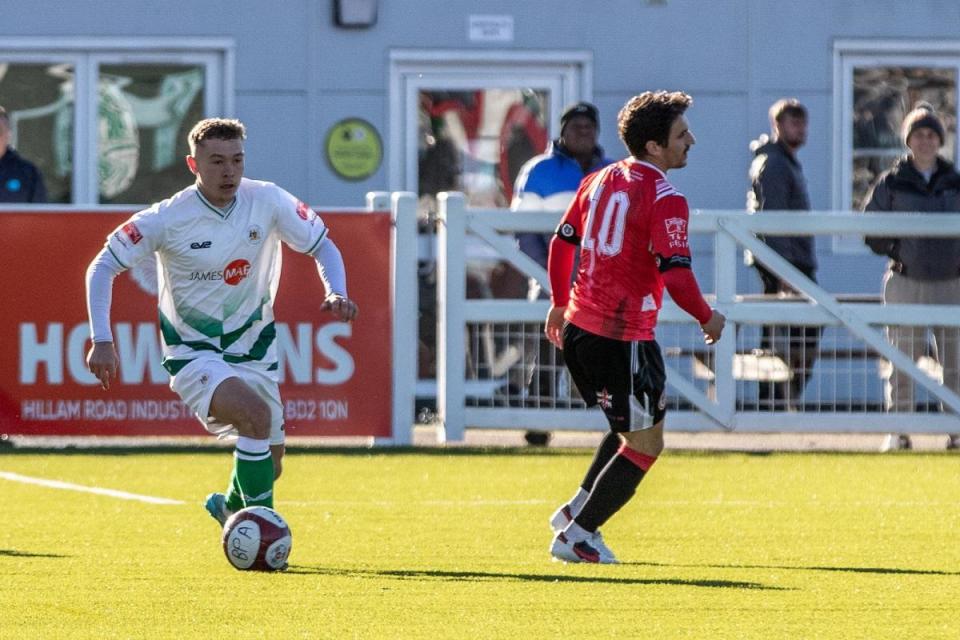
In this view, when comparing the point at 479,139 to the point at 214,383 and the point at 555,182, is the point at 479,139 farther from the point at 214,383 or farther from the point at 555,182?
the point at 214,383

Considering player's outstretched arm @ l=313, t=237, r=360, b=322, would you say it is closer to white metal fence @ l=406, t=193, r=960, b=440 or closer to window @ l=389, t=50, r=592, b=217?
white metal fence @ l=406, t=193, r=960, b=440

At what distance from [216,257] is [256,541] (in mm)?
1167

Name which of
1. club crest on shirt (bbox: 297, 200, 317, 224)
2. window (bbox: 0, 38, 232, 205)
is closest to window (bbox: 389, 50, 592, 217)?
window (bbox: 0, 38, 232, 205)

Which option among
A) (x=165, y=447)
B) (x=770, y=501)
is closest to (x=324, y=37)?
(x=165, y=447)

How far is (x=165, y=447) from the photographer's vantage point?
14.0 m

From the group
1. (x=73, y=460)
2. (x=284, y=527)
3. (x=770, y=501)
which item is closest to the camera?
(x=284, y=527)

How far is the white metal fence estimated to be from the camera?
13.8m

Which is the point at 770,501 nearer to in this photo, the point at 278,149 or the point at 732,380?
the point at 732,380

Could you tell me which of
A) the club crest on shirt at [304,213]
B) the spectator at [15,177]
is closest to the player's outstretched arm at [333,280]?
the club crest on shirt at [304,213]

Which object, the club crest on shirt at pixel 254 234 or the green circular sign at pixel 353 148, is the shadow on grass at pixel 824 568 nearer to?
the club crest on shirt at pixel 254 234

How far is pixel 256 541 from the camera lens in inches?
311

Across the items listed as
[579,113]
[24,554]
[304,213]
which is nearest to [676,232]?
[304,213]

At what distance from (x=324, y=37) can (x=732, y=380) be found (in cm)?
→ 471

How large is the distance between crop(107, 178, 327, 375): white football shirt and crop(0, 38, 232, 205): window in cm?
830
